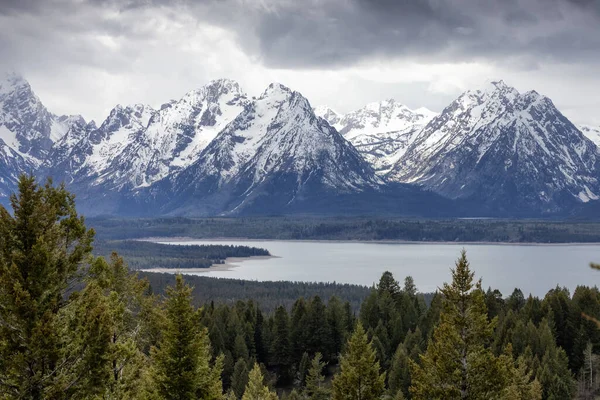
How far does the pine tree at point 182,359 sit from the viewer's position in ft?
88.4

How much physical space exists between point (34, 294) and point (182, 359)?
8440 mm

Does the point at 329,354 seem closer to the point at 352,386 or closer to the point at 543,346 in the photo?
the point at 543,346

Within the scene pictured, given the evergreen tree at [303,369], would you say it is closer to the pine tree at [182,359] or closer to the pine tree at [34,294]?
the pine tree at [182,359]

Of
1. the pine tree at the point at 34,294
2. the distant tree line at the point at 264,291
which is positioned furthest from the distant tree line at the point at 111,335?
the distant tree line at the point at 264,291

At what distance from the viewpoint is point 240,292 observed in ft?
568

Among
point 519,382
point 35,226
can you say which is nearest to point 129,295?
point 35,226

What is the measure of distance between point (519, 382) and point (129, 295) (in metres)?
23.7

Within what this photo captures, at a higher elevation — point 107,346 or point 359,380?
point 107,346

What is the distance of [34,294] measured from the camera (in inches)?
787

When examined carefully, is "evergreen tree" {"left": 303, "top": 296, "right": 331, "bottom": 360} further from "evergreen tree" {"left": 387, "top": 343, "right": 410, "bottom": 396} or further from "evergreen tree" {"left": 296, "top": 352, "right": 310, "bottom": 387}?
"evergreen tree" {"left": 387, "top": 343, "right": 410, "bottom": 396}

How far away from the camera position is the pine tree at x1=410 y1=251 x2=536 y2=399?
27.6 meters

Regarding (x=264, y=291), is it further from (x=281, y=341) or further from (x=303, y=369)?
(x=303, y=369)

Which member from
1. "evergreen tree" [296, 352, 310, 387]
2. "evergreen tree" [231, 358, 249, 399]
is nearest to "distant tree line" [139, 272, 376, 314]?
"evergreen tree" [296, 352, 310, 387]

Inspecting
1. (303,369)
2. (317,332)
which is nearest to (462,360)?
(303,369)
